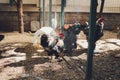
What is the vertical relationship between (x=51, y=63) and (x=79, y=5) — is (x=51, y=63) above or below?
below

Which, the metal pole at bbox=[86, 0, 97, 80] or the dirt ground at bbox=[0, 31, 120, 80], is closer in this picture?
the metal pole at bbox=[86, 0, 97, 80]

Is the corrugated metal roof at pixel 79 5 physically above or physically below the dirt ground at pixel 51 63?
above

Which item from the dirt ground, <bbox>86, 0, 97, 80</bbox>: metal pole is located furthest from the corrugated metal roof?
<bbox>86, 0, 97, 80</bbox>: metal pole

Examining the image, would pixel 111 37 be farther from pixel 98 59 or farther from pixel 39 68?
pixel 39 68

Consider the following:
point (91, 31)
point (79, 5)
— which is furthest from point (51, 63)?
point (79, 5)

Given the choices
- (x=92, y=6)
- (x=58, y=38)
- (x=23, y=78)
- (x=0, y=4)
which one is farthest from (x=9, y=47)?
(x=92, y=6)

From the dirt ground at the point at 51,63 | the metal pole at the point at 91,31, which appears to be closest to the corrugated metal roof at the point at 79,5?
the dirt ground at the point at 51,63

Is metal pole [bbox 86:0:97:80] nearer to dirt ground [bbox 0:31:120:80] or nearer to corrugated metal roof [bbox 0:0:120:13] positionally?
dirt ground [bbox 0:31:120:80]

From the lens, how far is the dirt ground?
19.7 ft

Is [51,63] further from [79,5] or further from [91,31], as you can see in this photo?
[79,5]

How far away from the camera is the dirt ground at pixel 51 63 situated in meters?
6.00

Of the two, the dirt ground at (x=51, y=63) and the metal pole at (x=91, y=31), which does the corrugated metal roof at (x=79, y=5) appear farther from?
the metal pole at (x=91, y=31)

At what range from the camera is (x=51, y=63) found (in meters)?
6.96

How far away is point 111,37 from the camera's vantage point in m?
10.9
